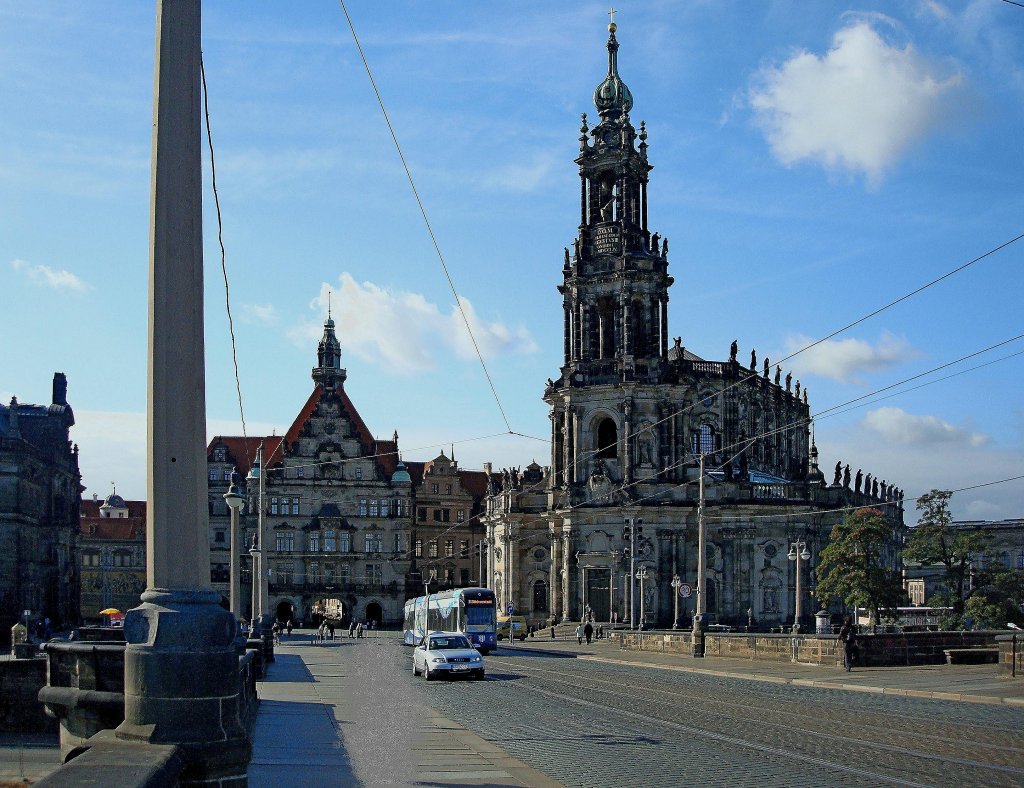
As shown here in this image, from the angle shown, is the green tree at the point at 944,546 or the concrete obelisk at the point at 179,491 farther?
the green tree at the point at 944,546

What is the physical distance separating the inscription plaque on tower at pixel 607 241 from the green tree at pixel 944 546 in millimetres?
29033

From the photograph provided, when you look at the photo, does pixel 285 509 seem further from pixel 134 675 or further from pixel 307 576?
pixel 134 675

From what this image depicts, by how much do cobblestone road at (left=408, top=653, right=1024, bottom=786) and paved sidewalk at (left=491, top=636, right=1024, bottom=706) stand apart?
100 centimetres

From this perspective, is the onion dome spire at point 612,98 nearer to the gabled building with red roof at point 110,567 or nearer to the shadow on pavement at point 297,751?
the gabled building with red roof at point 110,567

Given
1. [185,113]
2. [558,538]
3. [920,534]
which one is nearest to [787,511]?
[558,538]

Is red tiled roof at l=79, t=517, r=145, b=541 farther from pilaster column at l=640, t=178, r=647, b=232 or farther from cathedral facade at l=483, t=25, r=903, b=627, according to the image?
pilaster column at l=640, t=178, r=647, b=232

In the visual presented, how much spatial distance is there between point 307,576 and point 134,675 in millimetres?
97917

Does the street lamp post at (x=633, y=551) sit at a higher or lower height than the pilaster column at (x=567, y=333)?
lower

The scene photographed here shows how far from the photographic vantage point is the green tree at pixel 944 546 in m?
57.8

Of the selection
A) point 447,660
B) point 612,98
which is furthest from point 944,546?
point 612,98

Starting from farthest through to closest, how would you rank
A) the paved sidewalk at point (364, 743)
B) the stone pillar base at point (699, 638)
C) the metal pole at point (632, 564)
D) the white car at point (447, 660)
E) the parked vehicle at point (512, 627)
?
1. the parked vehicle at point (512, 627)
2. the metal pole at point (632, 564)
3. the stone pillar base at point (699, 638)
4. the white car at point (447, 660)
5. the paved sidewalk at point (364, 743)

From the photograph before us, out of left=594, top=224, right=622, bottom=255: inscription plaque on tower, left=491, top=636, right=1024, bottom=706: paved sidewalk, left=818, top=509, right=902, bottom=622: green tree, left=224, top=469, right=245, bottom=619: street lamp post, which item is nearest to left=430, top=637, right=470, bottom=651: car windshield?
left=224, top=469, right=245, bottom=619: street lamp post

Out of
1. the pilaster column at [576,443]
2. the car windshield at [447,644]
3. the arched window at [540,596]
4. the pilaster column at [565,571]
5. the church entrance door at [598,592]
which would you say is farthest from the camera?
the arched window at [540,596]

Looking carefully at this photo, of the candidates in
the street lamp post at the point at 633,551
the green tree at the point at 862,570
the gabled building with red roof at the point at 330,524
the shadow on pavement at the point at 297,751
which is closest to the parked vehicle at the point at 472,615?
→ the street lamp post at the point at 633,551
